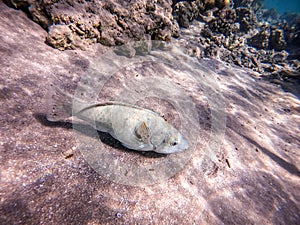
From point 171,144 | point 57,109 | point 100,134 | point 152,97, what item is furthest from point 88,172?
point 152,97

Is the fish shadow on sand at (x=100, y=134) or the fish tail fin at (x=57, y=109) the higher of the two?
the fish tail fin at (x=57, y=109)

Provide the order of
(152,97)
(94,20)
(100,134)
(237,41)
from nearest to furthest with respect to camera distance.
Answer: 1. (100,134)
2. (152,97)
3. (94,20)
4. (237,41)

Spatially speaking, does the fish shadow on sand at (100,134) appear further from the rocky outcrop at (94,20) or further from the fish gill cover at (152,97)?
the rocky outcrop at (94,20)

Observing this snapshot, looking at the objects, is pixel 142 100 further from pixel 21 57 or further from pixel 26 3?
pixel 26 3

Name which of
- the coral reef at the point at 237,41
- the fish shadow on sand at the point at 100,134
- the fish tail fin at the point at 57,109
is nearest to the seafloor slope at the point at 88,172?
the fish shadow on sand at the point at 100,134

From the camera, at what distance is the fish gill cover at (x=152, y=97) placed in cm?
260

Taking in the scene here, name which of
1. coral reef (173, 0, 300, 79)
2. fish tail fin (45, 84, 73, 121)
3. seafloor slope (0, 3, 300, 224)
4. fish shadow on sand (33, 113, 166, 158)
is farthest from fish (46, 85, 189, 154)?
coral reef (173, 0, 300, 79)

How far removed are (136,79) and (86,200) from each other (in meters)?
3.34

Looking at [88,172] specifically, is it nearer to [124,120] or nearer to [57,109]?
[124,120]

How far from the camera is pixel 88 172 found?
2.34 meters

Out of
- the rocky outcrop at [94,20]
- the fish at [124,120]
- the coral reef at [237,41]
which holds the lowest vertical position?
the fish at [124,120]

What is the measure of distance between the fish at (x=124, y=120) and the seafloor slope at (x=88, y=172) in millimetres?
331

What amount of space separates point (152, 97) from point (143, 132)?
185cm

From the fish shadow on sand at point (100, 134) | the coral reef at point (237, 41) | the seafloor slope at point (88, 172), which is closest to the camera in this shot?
the seafloor slope at point (88, 172)
